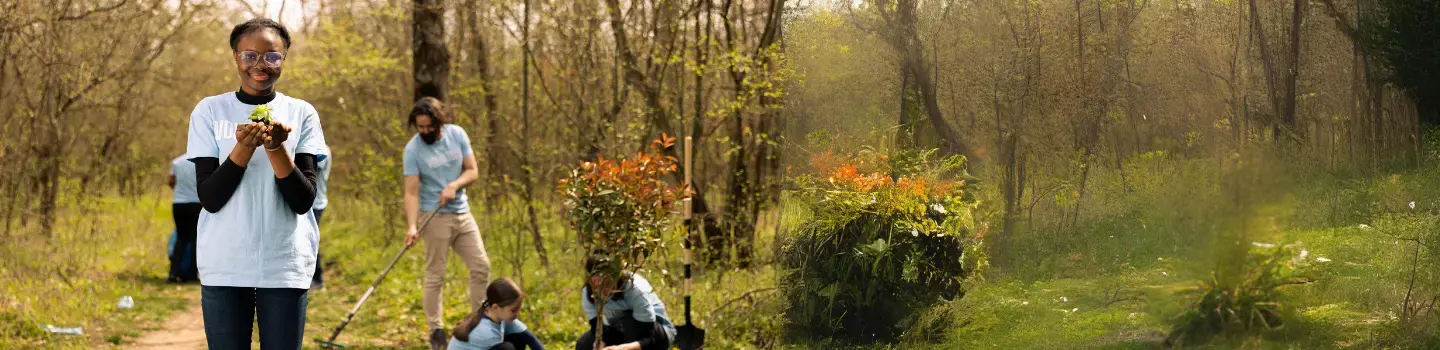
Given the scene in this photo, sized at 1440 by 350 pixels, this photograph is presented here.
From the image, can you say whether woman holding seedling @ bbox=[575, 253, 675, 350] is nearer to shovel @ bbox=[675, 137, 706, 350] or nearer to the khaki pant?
shovel @ bbox=[675, 137, 706, 350]

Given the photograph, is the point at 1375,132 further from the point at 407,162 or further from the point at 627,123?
the point at 627,123

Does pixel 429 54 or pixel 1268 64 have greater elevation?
pixel 429 54

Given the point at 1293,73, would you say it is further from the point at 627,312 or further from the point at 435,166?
the point at 435,166

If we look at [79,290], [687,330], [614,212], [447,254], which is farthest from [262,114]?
[79,290]

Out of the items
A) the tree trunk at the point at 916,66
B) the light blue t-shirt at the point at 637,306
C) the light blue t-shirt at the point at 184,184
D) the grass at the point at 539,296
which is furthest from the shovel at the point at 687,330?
the light blue t-shirt at the point at 184,184

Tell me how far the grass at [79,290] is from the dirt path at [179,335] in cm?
9

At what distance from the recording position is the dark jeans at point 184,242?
10.8 m

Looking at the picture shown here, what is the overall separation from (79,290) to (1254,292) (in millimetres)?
8447

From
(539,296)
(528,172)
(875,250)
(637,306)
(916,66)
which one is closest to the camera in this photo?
(916,66)

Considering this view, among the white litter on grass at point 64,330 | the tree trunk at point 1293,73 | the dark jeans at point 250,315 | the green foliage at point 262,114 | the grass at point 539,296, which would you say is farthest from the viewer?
the white litter on grass at point 64,330

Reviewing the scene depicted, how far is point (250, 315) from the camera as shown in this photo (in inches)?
138

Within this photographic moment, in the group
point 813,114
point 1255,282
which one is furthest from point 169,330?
point 1255,282

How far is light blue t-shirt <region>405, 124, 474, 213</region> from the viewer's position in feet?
23.2

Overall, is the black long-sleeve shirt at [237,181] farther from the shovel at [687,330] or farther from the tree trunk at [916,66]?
the shovel at [687,330]
